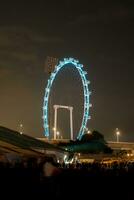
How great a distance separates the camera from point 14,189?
1326 cm

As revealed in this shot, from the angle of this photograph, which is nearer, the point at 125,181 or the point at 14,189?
the point at 14,189

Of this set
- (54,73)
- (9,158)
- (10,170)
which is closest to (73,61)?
(54,73)

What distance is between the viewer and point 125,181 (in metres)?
14.5

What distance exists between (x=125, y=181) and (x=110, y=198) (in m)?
1.95

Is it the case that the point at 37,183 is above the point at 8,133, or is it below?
below

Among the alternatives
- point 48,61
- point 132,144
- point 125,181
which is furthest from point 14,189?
point 132,144

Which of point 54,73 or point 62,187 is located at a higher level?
point 54,73

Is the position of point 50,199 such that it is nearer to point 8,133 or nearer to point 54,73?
point 8,133

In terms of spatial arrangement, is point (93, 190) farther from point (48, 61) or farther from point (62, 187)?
point (48, 61)

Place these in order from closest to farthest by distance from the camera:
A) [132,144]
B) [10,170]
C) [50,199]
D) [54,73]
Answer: [50,199], [10,170], [54,73], [132,144]

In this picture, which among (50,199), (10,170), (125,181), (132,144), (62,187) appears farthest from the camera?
(132,144)

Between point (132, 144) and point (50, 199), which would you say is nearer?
point (50, 199)

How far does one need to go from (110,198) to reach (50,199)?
1.50 metres

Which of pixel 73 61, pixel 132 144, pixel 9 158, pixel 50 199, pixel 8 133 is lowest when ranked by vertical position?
pixel 50 199
